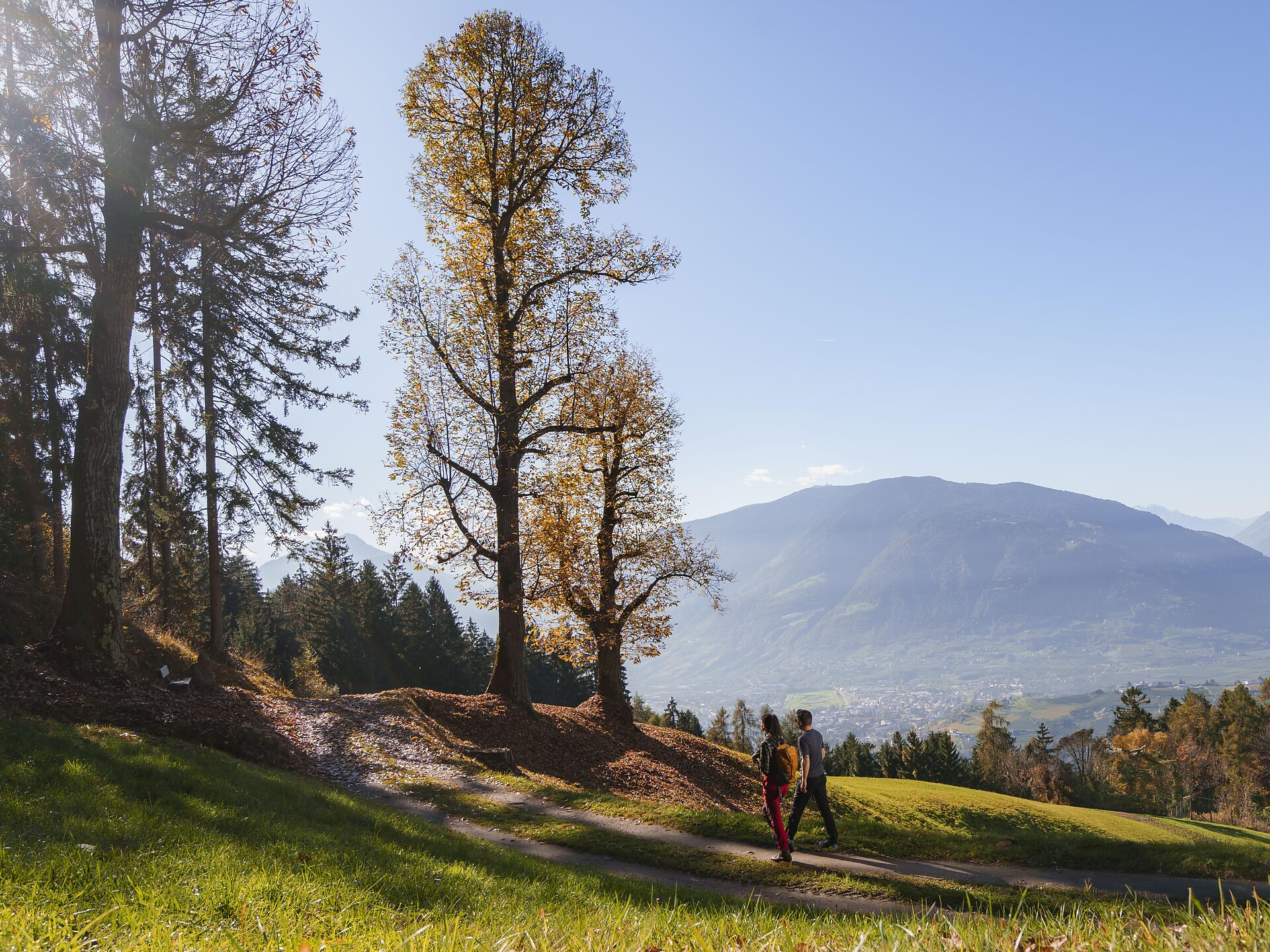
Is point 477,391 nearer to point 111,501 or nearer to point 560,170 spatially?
point 560,170

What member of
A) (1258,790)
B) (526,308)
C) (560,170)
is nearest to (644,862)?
(526,308)

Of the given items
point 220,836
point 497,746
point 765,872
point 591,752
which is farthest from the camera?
point 591,752

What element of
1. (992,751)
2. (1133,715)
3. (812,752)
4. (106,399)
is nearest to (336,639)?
(106,399)

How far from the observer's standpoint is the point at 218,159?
14.1 metres

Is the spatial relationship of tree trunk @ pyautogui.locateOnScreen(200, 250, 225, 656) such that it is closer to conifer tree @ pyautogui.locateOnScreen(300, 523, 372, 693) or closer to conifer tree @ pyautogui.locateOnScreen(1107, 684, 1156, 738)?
conifer tree @ pyautogui.locateOnScreen(300, 523, 372, 693)

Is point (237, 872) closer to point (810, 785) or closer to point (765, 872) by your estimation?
point (765, 872)

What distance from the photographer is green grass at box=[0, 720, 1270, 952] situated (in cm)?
298

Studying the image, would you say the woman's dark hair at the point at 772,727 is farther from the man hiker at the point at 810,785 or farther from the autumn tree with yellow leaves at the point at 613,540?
the autumn tree with yellow leaves at the point at 613,540

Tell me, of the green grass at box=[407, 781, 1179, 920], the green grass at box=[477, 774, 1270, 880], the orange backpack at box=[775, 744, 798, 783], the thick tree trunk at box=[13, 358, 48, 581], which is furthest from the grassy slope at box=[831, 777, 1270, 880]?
the thick tree trunk at box=[13, 358, 48, 581]

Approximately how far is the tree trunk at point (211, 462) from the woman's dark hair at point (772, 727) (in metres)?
16.2

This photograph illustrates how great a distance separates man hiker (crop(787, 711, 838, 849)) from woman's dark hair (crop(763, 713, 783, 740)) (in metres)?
0.38

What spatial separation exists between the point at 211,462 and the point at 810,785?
21849 millimetres

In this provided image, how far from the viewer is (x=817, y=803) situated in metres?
10.3

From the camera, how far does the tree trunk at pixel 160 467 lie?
19.1 m
